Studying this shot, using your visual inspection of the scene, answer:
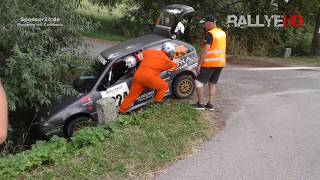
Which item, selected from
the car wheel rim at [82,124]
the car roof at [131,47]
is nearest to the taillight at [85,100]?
the car wheel rim at [82,124]

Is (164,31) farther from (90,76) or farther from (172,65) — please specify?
(90,76)

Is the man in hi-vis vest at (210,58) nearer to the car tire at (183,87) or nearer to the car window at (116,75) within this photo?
the car tire at (183,87)

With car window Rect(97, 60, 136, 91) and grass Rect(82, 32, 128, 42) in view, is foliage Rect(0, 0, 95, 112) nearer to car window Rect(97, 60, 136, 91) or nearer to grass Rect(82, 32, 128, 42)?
car window Rect(97, 60, 136, 91)

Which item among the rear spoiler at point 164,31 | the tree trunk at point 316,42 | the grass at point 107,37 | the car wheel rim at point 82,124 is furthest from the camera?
the grass at point 107,37

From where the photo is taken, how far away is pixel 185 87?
973 cm

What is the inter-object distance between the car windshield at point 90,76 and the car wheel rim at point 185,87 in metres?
1.56

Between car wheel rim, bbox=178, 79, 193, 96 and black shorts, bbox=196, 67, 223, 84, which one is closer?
black shorts, bbox=196, 67, 223, 84

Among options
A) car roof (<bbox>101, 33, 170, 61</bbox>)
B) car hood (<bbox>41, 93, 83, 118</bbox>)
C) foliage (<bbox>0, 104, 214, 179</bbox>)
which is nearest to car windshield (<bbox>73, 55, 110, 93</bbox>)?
car roof (<bbox>101, 33, 170, 61</bbox>)

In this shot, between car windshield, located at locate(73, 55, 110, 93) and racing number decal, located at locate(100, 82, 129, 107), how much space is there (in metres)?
0.37

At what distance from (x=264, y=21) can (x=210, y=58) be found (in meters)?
10.7

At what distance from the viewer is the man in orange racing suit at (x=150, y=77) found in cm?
892

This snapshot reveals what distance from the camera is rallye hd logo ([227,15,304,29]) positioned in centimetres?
1872

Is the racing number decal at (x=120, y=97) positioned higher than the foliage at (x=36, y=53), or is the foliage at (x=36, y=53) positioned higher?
the foliage at (x=36, y=53)

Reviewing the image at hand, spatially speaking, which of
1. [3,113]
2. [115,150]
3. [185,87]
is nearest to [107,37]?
[185,87]
